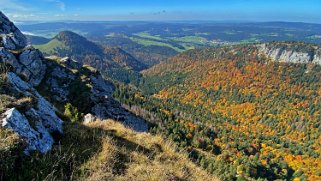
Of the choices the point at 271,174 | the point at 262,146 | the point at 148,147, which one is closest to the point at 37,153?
the point at 148,147

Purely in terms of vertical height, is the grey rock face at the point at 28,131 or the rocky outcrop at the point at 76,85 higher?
the grey rock face at the point at 28,131

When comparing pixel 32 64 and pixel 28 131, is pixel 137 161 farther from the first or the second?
pixel 32 64

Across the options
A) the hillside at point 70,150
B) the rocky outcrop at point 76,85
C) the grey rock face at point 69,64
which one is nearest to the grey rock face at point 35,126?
the hillside at point 70,150

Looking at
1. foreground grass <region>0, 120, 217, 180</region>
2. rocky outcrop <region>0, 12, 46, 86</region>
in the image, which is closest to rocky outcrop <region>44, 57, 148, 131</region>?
rocky outcrop <region>0, 12, 46, 86</region>

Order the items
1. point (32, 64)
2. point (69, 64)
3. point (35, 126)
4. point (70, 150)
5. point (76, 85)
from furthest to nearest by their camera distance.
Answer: point (69, 64), point (76, 85), point (32, 64), point (35, 126), point (70, 150)

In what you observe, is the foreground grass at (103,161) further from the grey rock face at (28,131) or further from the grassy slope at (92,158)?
the grey rock face at (28,131)

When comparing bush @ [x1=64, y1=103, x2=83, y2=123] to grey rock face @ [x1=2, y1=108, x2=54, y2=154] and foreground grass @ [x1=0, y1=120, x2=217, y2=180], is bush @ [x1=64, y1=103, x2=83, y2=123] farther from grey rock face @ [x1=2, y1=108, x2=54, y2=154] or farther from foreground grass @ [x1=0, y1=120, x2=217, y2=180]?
grey rock face @ [x1=2, y1=108, x2=54, y2=154]

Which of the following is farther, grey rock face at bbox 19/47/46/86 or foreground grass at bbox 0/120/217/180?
grey rock face at bbox 19/47/46/86

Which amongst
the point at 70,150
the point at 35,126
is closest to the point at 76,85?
the point at 35,126
